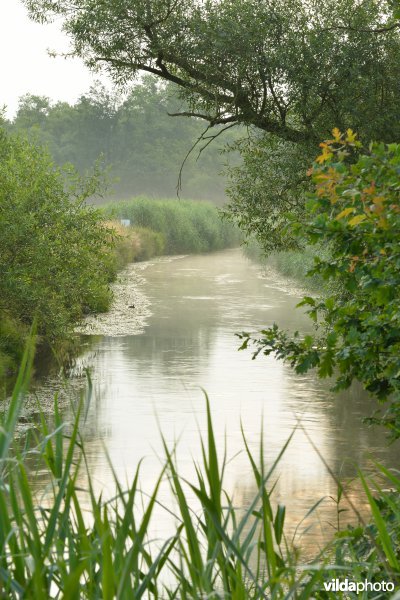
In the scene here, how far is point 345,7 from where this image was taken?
12.9 metres

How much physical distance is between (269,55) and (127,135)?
62584 mm

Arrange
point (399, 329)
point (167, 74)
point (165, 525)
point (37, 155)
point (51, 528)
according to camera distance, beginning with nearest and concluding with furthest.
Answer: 1. point (51, 528)
2. point (399, 329)
3. point (165, 525)
4. point (167, 74)
5. point (37, 155)

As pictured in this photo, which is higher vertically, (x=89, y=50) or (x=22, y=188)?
(x=89, y=50)

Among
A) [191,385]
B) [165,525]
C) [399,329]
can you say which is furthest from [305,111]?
[399,329]

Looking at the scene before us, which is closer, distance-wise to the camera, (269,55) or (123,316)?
(269,55)

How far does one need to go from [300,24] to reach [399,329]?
9.05 m

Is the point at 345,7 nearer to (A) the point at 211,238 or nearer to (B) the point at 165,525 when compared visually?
(B) the point at 165,525

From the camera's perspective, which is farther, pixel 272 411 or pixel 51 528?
pixel 272 411

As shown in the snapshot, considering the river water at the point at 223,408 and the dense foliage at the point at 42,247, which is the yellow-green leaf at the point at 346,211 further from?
the dense foliage at the point at 42,247

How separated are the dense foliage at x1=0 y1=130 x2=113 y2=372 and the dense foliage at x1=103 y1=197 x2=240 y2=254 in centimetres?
2411

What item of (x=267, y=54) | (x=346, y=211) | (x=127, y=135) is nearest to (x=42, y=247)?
(x=267, y=54)

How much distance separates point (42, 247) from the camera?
1362cm

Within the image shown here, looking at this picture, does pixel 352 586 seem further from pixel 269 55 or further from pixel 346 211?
pixel 269 55

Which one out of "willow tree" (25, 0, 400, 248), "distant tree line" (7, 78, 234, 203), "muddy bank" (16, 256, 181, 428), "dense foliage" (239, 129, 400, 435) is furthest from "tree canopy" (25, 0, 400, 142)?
"distant tree line" (7, 78, 234, 203)
